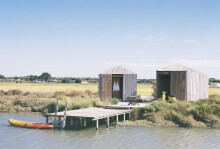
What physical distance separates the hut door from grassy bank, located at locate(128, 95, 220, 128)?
6987 millimetres

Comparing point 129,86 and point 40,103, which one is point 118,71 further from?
point 40,103

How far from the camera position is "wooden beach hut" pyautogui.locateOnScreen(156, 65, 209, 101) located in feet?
77.0

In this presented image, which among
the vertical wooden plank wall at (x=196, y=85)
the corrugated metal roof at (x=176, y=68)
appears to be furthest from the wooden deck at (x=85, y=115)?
the vertical wooden plank wall at (x=196, y=85)

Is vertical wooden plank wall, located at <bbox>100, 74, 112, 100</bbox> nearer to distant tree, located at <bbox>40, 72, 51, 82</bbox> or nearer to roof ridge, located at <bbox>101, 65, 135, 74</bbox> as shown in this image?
roof ridge, located at <bbox>101, 65, 135, 74</bbox>

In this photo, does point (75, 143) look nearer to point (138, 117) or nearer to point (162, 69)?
point (138, 117)

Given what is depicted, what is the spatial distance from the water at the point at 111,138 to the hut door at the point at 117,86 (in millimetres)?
9049

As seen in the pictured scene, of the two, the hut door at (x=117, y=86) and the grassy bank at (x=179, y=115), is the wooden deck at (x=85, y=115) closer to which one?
the grassy bank at (x=179, y=115)

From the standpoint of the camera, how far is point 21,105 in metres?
26.2

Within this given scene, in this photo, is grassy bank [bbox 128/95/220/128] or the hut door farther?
the hut door

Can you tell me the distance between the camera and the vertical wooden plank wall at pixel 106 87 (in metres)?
25.3

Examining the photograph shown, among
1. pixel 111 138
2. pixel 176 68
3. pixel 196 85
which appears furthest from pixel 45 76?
pixel 111 138

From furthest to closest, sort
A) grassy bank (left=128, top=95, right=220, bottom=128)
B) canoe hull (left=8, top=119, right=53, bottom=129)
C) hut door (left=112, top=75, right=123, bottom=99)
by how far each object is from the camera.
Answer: hut door (left=112, top=75, right=123, bottom=99), grassy bank (left=128, top=95, right=220, bottom=128), canoe hull (left=8, top=119, right=53, bottom=129)

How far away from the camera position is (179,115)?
18.6 metres

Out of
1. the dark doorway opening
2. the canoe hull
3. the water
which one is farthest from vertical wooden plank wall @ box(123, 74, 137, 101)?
the canoe hull
